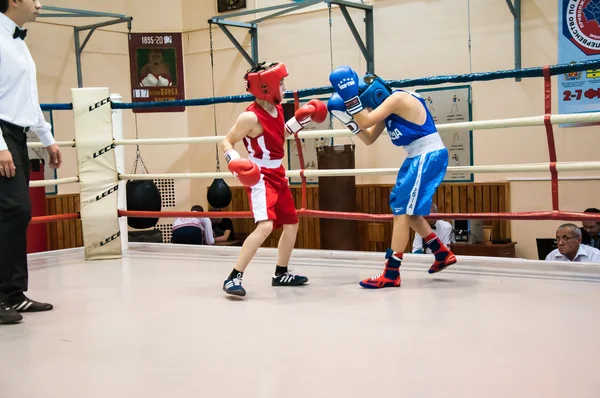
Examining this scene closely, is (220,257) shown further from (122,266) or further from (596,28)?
(596,28)

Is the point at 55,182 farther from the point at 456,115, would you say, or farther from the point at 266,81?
the point at 456,115

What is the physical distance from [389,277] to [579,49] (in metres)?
4.33

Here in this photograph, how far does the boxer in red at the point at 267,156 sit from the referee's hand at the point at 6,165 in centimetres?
79

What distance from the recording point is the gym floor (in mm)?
1489

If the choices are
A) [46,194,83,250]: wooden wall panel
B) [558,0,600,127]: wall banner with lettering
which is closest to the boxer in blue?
[558,0,600,127]: wall banner with lettering

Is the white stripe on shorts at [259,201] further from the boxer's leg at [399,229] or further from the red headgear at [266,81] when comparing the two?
the boxer's leg at [399,229]

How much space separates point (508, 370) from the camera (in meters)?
1.53

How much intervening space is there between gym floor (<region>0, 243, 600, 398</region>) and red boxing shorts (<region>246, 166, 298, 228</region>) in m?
0.32

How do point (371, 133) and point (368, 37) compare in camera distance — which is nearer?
point (371, 133)

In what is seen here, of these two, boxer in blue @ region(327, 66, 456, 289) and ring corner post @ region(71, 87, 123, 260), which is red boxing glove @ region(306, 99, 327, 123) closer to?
boxer in blue @ region(327, 66, 456, 289)

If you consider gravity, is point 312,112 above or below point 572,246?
above

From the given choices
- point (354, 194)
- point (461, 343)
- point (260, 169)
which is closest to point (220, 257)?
point (260, 169)

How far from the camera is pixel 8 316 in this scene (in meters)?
2.20

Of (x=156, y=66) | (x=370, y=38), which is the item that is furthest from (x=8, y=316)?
(x=370, y=38)
